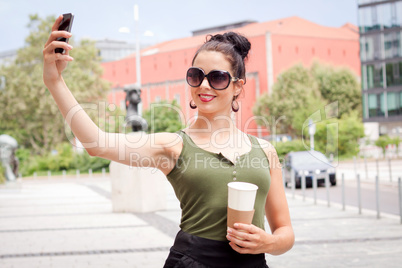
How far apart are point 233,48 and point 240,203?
74 cm

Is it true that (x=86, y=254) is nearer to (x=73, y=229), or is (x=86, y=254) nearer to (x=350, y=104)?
(x=73, y=229)

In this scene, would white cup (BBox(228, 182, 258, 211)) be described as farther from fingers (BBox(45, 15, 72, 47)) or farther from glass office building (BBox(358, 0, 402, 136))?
glass office building (BBox(358, 0, 402, 136))

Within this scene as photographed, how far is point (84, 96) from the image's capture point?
55.1 m

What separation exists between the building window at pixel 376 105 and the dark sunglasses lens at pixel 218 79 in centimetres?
5528

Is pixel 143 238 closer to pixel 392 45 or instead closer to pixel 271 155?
pixel 271 155

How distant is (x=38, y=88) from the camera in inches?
2160

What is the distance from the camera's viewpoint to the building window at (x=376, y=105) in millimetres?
55062

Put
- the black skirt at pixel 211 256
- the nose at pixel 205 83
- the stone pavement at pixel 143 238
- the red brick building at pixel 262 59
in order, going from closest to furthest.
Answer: the black skirt at pixel 211 256
the nose at pixel 205 83
the stone pavement at pixel 143 238
the red brick building at pixel 262 59

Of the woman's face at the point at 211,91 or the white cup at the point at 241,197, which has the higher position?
the woman's face at the point at 211,91

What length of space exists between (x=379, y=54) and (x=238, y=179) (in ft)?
184

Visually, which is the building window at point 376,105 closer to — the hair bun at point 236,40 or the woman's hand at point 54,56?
the hair bun at point 236,40

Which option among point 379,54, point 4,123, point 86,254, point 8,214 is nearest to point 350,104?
point 379,54

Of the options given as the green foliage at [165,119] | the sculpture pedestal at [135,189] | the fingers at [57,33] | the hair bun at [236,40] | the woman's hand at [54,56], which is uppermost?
the green foliage at [165,119]

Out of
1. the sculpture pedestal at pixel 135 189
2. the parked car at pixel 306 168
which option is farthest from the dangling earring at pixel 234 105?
the parked car at pixel 306 168
